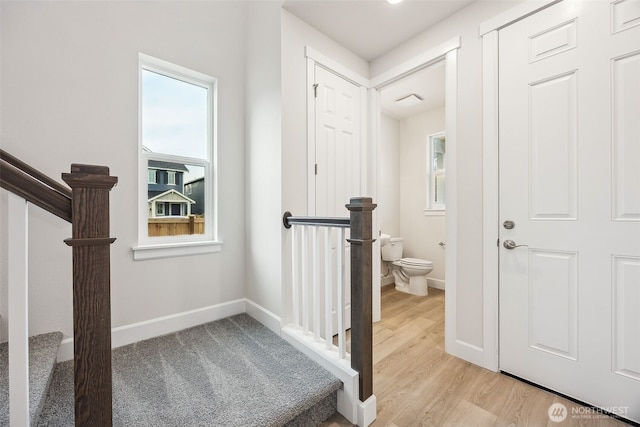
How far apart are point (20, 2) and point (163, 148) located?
101 centimetres

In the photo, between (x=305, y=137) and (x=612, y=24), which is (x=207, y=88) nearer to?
(x=305, y=137)

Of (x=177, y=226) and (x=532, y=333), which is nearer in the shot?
(x=532, y=333)

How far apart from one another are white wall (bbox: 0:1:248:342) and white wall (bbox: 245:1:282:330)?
118 millimetres

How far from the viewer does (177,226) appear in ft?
7.01

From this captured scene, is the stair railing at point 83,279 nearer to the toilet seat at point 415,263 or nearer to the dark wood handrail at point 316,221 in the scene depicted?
the dark wood handrail at point 316,221

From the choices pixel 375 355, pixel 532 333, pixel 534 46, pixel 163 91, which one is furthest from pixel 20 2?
pixel 532 333

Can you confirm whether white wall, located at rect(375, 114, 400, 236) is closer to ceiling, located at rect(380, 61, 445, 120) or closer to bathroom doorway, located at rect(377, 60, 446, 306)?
bathroom doorway, located at rect(377, 60, 446, 306)

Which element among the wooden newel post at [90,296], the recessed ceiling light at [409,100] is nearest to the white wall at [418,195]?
the recessed ceiling light at [409,100]

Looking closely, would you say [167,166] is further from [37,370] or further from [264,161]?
[37,370]

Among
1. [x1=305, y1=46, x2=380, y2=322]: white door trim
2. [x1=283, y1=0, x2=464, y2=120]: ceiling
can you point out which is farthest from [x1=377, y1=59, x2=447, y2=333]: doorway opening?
[x1=283, y1=0, x2=464, y2=120]: ceiling

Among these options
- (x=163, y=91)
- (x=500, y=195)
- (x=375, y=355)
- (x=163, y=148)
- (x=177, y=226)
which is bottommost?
(x=375, y=355)

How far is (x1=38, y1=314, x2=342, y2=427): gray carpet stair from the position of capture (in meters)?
1.20

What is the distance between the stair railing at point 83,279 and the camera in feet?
2.41

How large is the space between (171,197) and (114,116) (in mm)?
647
